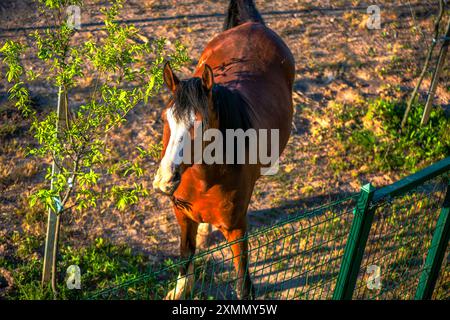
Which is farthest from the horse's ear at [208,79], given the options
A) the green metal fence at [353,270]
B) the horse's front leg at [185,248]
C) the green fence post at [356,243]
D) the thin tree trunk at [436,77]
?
the thin tree trunk at [436,77]

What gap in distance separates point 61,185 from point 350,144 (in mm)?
4023

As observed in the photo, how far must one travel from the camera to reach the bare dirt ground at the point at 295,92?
603 centimetres

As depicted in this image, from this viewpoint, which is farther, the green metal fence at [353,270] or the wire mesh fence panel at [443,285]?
the wire mesh fence panel at [443,285]

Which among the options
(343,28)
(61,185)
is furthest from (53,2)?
(343,28)

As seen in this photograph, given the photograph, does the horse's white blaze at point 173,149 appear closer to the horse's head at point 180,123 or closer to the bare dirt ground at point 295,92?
the horse's head at point 180,123

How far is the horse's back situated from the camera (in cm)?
537

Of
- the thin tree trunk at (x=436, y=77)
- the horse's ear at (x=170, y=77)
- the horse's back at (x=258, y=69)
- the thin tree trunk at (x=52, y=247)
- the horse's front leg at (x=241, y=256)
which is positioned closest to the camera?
the horse's ear at (x=170, y=77)

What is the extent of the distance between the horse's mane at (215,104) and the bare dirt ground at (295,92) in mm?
1826

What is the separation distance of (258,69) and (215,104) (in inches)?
64.0

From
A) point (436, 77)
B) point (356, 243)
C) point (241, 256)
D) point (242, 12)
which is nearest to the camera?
point (356, 243)

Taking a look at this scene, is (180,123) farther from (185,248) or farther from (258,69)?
(258,69)

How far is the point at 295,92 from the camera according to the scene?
797cm

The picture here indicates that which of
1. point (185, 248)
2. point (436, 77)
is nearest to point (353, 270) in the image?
point (185, 248)
